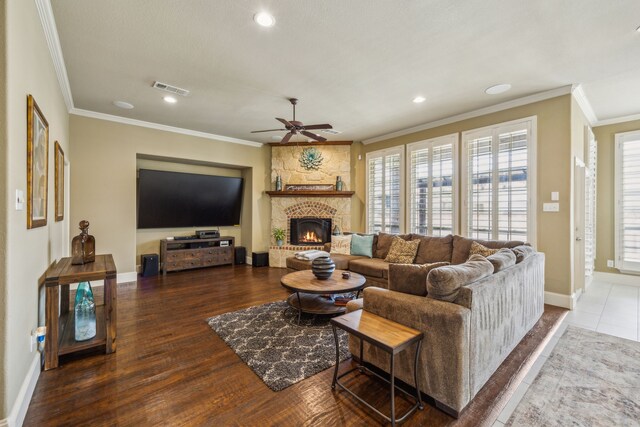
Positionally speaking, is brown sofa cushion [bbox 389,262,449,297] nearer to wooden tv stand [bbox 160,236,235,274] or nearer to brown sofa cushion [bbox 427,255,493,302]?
brown sofa cushion [bbox 427,255,493,302]

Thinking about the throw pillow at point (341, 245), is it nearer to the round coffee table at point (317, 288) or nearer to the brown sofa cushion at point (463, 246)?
the round coffee table at point (317, 288)

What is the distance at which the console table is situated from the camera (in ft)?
7.39

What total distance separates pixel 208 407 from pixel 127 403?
1.84 ft

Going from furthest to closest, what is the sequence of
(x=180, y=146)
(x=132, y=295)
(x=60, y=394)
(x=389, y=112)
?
(x=180, y=146) < (x=389, y=112) < (x=132, y=295) < (x=60, y=394)

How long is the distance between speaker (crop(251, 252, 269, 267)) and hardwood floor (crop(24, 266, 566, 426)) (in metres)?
3.13

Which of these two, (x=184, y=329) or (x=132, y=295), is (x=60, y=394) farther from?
(x=132, y=295)

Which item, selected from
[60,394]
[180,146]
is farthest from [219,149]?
[60,394]

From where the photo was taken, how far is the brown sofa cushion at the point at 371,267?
4.18 meters

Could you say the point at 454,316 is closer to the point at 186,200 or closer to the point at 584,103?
the point at 584,103

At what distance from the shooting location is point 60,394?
196 cm

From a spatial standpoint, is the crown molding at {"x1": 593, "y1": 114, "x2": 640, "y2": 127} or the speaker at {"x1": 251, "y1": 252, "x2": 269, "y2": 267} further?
the speaker at {"x1": 251, "y1": 252, "x2": 269, "y2": 267}

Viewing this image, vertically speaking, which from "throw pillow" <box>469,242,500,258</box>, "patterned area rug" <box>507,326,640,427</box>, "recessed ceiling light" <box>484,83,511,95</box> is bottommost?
"patterned area rug" <box>507,326,640,427</box>

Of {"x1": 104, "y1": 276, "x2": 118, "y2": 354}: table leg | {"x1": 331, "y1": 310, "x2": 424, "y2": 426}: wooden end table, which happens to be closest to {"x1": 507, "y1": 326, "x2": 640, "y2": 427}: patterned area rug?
{"x1": 331, "y1": 310, "x2": 424, "y2": 426}: wooden end table

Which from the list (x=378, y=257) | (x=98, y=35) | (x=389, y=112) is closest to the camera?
(x=98, y=35)
